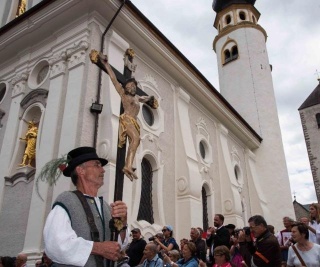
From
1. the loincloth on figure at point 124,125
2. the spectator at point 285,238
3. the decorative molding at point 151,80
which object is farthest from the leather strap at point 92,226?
the decorative molding at point 151,80

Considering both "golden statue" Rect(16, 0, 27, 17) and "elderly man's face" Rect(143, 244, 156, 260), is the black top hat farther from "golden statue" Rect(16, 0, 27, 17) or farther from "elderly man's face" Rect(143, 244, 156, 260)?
"golden statue" Rect(16, 0, 27, 17)

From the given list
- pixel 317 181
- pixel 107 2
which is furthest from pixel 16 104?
pixel 317 181

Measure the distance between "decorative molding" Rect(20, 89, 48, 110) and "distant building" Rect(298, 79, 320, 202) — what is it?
25.7 metres

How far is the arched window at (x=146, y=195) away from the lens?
1053 cm

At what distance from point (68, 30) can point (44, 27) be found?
966 millimetres

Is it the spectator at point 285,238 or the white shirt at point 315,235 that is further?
the spectator at point 285,238

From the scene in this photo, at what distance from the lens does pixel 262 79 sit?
22828 mm

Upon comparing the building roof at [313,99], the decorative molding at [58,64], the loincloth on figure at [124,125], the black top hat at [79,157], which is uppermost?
the building roof at [313,99]

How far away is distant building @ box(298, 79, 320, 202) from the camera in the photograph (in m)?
30.7

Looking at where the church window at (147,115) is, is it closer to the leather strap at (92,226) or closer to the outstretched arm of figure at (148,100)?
the outstretched arm of figure at (148,100)

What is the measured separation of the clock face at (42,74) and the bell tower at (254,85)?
13.2 m

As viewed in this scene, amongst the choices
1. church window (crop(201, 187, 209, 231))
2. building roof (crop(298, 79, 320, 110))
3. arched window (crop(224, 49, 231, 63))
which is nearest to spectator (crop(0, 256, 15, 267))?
church window (crop(201, 187, 209, 231))

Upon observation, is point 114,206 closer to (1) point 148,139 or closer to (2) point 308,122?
(1) point 148,139

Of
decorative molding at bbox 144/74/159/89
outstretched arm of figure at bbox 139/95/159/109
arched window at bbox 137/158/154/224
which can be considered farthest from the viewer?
decorative molding at bbox 144/74/159/89
